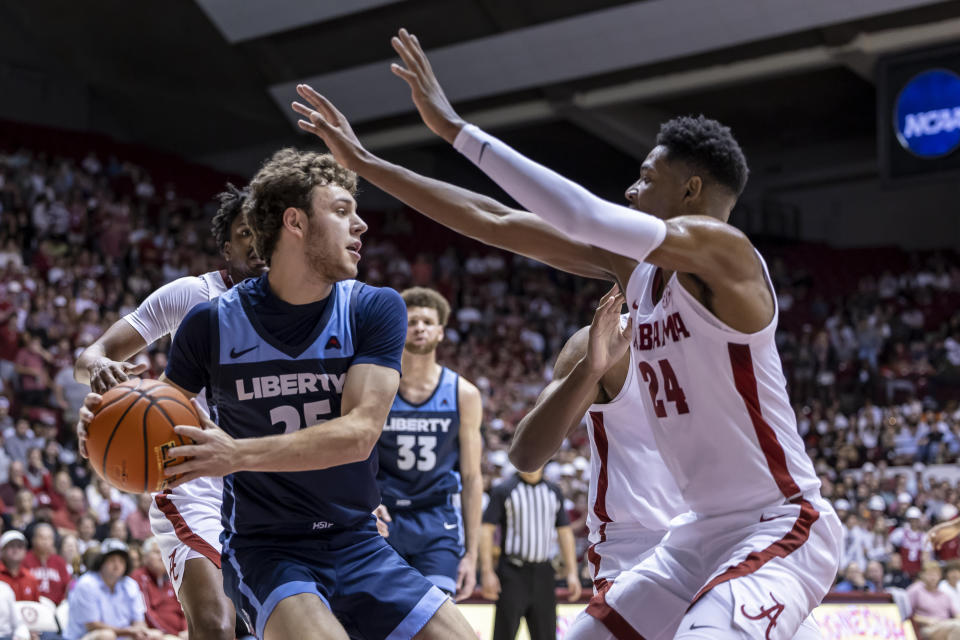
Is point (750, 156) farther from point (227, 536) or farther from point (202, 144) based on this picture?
point (227, 536)

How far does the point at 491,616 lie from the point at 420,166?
19.8 m

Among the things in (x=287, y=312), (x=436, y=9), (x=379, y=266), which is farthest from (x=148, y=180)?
(x=287, y=312)

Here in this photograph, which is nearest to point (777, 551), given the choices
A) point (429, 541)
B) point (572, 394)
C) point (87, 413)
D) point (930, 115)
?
point (572, 394)

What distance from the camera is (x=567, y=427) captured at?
12.8ft

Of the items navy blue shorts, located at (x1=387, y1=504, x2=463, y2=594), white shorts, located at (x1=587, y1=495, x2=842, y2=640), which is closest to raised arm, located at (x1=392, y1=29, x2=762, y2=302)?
white shorts, located at (x1=587, y1=495, x2=842, y2=640)

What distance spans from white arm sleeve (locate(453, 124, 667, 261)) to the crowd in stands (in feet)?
23.8

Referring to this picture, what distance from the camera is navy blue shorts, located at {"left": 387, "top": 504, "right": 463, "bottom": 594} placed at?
5.90 metres

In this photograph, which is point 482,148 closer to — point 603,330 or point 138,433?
point 603,330

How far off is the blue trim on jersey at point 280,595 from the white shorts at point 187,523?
1157 millimetres

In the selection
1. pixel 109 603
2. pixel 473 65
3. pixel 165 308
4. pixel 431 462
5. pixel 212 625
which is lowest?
pixel 109 603

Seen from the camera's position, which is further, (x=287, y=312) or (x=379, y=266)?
(x=379, y=266)

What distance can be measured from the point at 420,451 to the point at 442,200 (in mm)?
3010

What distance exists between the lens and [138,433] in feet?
10.1

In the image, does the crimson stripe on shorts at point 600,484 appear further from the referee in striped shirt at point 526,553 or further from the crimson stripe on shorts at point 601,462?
the referee in striped shirt at point 526,553
